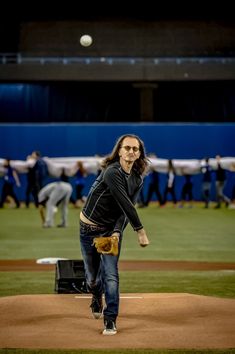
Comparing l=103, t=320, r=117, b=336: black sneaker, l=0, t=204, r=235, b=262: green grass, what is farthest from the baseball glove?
l=0, t=204, r=235, b=262: green grass

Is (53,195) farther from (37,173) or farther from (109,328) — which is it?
(109,328)

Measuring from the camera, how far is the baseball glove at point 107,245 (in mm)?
8062

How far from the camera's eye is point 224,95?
44.8m

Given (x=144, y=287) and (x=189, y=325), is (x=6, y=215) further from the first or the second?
(x=189, y=325)

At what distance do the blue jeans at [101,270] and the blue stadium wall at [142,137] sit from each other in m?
26.3

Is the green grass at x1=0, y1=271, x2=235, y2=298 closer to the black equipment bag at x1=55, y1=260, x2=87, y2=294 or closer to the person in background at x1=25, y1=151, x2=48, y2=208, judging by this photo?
the black equipment bag at x1=55, y1=260, x2=87, y2=294

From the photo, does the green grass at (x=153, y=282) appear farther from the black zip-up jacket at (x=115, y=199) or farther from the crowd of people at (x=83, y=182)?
the crowd of people at (x=83, y=182)

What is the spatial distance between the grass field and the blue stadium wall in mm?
4517

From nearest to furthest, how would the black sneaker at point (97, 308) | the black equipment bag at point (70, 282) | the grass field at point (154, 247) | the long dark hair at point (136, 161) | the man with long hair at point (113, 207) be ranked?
the man with long hair at point (113, 207), the long dark hair at point (136, 161), the black sneaker at point (97, 308), the black equipment bag at point (70, 282), the grass field at point (154, 247)

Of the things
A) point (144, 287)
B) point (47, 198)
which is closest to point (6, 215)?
point (47, 198)

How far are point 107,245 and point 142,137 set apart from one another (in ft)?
89.3

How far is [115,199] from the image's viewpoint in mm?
7965

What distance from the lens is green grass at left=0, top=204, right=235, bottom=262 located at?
16875 millimetres

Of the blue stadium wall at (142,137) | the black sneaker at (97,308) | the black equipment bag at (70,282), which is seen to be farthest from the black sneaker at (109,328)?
the blue stadium wall at (142,137)
